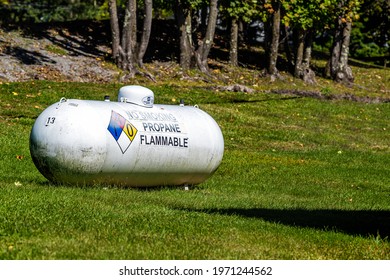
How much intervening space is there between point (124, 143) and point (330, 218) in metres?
4.81

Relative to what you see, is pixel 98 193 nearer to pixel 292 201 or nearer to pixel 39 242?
pixel 292 201

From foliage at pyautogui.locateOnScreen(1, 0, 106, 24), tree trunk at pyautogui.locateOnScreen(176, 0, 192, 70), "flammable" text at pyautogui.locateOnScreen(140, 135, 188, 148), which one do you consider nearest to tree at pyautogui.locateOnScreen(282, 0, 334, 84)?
tree trunk at pyautogui.locateOnScreen(176, 0, 192, 70)

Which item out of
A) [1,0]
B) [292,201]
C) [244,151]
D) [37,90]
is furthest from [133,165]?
[1,0]

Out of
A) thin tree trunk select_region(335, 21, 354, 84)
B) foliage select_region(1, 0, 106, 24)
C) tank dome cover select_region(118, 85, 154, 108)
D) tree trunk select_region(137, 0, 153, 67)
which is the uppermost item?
tank dome cover select_region(118, 85, 154, 108)

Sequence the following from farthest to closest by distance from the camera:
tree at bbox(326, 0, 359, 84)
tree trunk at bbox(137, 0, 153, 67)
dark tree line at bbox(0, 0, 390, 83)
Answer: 1. tree at bbox(326, 0, 359, 84)
2. dark tree line at bbox(0, 0, 390, 83)
3. tree trunk at bbox(137, 0, 153, 67)

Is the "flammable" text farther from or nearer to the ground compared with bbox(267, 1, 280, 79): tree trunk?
farther from the ground

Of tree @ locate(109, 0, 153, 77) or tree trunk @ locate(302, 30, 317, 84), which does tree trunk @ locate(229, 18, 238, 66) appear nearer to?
tree trunk @ locate(302, 30, 317, 84)

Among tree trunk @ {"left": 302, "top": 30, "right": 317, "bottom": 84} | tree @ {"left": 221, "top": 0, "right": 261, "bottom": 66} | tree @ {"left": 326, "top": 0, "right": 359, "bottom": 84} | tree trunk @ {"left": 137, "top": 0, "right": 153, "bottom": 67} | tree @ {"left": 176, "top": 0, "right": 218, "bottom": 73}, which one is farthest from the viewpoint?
tree trunk @ {"left": 302, "top": 30, "right": 317, "bottom": 84}

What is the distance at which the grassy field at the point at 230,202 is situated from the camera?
10.9 metres

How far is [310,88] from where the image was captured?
47688 millimetres

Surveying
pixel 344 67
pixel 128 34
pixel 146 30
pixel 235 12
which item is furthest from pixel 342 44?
pixel 128 34

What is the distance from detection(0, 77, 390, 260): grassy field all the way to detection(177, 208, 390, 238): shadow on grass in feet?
0.08

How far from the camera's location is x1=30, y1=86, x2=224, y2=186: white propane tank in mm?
17719

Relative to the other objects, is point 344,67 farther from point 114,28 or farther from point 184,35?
point 114,28
